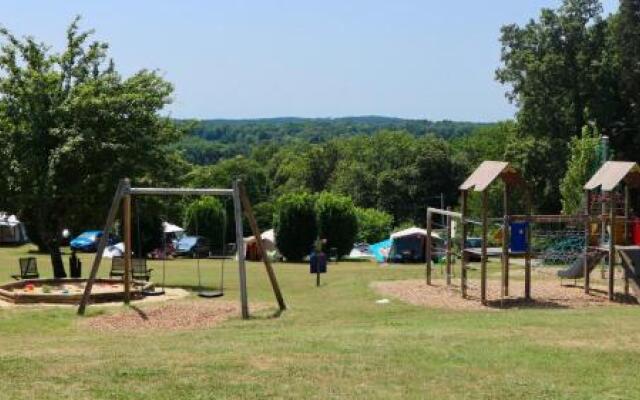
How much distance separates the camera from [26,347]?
488 inches

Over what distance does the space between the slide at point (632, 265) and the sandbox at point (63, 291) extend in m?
11.0

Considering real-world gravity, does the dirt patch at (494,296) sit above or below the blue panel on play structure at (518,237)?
below

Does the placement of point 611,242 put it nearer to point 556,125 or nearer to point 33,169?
point 33,169

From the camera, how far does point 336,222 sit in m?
52.1

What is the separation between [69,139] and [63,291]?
18.6ft

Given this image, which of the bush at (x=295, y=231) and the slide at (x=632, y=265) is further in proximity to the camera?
the bush at (x=295, y=231)

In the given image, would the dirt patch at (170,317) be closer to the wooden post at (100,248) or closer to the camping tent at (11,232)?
the wooden post at (100,248)

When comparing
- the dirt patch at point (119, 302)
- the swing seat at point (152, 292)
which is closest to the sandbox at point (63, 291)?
the swing seat at point (152, 292)

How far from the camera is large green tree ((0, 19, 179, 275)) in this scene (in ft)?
84.2

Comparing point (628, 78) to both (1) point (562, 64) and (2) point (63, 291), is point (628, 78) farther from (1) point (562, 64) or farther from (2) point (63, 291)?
(2) point (63, 291)

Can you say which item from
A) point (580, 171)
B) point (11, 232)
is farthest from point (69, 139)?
point (11, 232)

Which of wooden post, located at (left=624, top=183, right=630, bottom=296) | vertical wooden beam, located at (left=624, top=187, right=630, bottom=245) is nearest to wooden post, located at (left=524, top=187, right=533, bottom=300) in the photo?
wooden post, located at (left=624, top=183, right=630, bottom=296)

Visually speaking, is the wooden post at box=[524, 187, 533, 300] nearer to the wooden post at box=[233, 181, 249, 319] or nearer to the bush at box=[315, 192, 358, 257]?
the wooden post at box=[233, 181, 249, 319]

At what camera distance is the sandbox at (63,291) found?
65.7 ft
